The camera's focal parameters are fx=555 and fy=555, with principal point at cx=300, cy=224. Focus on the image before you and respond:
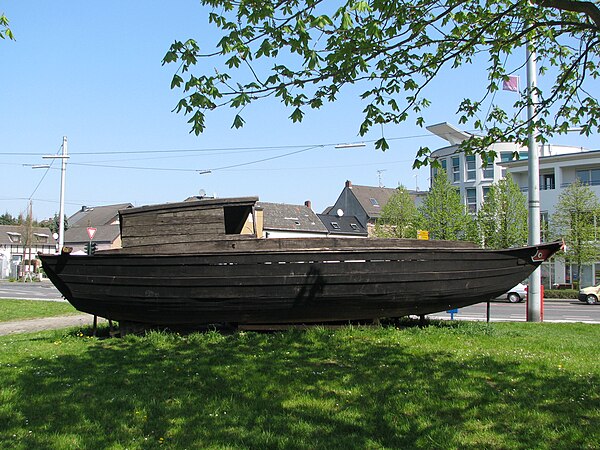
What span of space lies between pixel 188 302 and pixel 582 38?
6305 mm

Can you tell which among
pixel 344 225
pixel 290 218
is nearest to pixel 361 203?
pixel 344 225

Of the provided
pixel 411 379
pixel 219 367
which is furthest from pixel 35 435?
pixel 411 379

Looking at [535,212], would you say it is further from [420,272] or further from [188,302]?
[188,302]

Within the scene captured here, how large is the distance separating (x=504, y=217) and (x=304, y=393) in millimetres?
38368

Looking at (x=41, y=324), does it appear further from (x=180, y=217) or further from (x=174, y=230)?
(x=180, y=217)

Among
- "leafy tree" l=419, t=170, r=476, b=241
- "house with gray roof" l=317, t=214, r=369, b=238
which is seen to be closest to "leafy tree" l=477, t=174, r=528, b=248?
"leafy tree" l=419, t=170, r=476, b=241

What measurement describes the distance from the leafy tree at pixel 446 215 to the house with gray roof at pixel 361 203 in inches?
1112

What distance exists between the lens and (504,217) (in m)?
40.7

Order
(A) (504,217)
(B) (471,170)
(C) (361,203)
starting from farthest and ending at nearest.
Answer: (C) (361,203), (B) (471,170), (A) (504,217)

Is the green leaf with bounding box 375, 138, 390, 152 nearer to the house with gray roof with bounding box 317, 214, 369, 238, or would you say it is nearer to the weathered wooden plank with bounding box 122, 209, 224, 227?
the weathered wooden plank with bounding box 122, 209, 224, 227

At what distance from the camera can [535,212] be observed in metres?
13.4

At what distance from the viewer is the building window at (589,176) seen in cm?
4322

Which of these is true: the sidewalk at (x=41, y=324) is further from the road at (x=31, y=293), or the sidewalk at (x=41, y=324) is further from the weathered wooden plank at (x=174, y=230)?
the road at (x=31, y=293)

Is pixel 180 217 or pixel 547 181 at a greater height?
pixel 547 181
